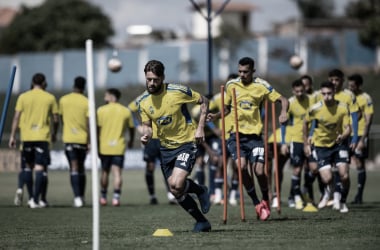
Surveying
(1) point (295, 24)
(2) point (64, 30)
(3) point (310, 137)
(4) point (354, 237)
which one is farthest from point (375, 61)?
(4) point (354, 237)

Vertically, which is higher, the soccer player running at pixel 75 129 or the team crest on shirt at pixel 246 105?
the team crest on shirt at pixel 246 105

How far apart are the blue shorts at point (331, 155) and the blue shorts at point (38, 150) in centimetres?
541

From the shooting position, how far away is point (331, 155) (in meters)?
17.0

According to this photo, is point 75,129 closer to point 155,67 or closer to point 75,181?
point 75,181

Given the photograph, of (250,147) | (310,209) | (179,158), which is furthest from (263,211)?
(310,209)

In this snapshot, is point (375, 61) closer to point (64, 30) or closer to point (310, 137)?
point (64, 30)

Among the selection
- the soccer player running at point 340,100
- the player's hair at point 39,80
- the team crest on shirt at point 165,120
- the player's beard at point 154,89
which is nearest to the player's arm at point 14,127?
the player's hair at point 39,80

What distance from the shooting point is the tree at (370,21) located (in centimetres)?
6625

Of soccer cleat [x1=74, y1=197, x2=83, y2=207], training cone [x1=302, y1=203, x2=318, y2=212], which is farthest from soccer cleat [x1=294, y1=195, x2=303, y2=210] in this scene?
soccer cleat [x1=74, y1=197, x2=83, y2=207]

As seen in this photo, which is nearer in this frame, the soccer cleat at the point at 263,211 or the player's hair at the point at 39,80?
the soccer cleat at the point at 263,211

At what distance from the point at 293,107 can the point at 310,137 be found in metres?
2.11

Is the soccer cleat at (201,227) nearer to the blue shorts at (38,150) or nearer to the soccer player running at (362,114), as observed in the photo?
the blue shorts at (38,150)

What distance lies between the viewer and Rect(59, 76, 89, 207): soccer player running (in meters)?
20.0

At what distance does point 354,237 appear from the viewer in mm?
11984
